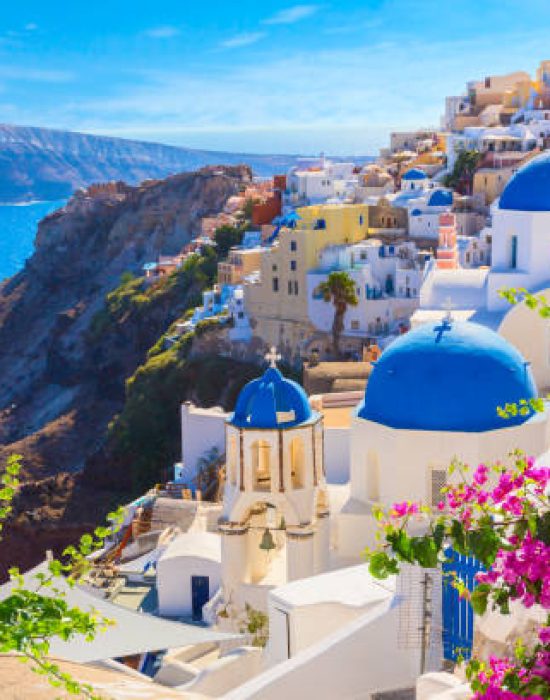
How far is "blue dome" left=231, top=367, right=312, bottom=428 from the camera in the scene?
14742 mm

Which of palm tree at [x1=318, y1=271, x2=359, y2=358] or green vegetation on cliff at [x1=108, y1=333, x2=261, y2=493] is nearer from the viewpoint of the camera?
palm tree at [x1=318, y1=271, x2=359, y2=358]

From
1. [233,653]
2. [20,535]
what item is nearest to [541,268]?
[233,653]

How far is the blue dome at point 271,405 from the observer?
14.7 meters

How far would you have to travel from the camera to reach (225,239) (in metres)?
58.9

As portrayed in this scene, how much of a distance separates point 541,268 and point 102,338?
51.2m

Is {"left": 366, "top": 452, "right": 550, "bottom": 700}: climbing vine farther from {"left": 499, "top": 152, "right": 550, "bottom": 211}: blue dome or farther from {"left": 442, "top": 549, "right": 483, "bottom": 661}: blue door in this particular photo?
{"left": 499, "top": 152, "right": 550, "bottom": 211}: blue dome

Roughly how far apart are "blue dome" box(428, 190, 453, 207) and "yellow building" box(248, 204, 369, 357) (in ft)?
16.7

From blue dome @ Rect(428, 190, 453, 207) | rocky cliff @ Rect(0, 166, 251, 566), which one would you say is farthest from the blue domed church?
blue dome @ Rect(428, 190, 453, 207)

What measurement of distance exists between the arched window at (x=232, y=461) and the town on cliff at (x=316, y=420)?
28 millimetres

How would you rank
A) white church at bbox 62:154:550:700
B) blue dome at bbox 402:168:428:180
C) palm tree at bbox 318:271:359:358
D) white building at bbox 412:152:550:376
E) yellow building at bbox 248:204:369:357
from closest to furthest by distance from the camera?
white church at bbox 62:154:550:700 < white building at bbox 412:152:550:376 < palm tree at bbox 318:271:359:358 < yellow building at bbox 248:204:369:357 < blue dome at bbox 402:168:428:180

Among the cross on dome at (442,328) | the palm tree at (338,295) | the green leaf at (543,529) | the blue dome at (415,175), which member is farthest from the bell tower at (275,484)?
the blue dome at (415,175)

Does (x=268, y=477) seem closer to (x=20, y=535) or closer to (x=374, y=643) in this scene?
(x=374, y=643)

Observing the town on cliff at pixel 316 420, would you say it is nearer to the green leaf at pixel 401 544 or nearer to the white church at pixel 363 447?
the white church at pixel 363 447

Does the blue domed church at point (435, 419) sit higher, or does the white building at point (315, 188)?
the white building at point (315, 188)
